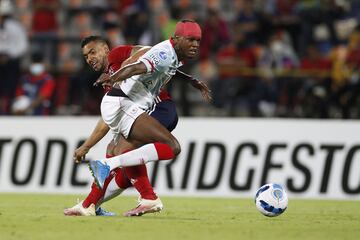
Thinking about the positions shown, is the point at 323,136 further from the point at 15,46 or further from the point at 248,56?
the point at 15,46

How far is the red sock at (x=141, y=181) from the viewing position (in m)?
10.5

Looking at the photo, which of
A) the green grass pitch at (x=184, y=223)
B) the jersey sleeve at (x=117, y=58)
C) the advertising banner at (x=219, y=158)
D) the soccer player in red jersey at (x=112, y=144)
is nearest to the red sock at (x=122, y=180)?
the soccer player in red jersey at (x=112, y=144)

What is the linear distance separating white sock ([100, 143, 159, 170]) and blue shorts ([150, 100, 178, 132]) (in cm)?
47

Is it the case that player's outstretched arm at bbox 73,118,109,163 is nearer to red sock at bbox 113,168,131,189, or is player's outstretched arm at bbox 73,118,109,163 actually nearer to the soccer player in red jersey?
the soccer player in red jersey

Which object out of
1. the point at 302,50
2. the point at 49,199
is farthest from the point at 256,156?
the point at 302,50

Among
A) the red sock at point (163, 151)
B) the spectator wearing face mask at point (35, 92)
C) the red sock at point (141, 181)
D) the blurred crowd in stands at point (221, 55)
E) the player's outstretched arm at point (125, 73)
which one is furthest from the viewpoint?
the blurred crowd in stands at point (221, 55)

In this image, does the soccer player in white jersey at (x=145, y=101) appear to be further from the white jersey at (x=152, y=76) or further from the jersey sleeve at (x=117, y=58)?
the jersey sleeve at (x=117, y=58)

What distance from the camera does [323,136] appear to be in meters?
16.7

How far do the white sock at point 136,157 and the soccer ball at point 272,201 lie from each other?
1.29m

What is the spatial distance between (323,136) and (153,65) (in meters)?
7.03

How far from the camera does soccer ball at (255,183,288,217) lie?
1075 cm

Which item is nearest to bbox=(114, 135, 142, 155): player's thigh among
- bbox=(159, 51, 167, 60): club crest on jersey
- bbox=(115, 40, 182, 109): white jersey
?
bbox=(115, 40, 182, 109): white jersey

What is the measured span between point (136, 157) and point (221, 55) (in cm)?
1093

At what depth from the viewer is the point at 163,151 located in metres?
10.3
